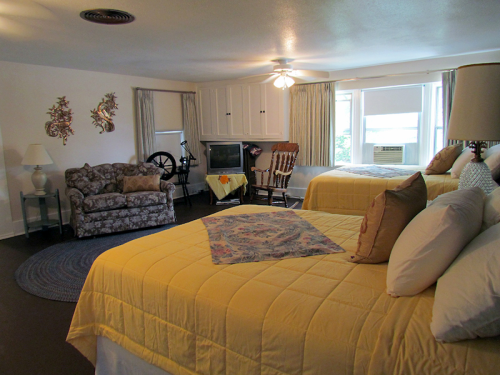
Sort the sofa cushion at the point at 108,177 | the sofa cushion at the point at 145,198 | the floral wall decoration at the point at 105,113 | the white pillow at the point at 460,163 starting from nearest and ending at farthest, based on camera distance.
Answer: the white pillow at the point at 460,163 < the sofa cushion at the point at 145,198 < the sofa cushion at the point at 108,177 < the floral wall decoration at the point at 105,113

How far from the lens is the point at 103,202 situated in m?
4.54

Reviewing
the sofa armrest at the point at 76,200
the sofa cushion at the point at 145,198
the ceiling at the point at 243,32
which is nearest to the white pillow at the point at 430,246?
the ceiling at the point at 243,32

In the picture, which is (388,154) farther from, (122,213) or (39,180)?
(39,180)

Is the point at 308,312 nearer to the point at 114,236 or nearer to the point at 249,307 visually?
the point at 249,307

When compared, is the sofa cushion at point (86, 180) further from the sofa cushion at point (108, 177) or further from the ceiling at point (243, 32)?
the ceiling at point (243, 32)

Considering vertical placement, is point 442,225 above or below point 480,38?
below

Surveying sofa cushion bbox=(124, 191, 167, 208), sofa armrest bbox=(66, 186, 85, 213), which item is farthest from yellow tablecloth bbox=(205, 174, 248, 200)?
sofa armrest bbox=(66, 186, 85, 213)

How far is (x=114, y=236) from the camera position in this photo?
4574 millimetres

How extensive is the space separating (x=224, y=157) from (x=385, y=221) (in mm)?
5174

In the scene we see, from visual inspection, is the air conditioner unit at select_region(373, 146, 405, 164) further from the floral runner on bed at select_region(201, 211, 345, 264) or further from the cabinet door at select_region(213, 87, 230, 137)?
the floral runner on bed at select_region(201, 211, 345, 264)

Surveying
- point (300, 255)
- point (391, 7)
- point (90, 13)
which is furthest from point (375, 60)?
point (300, 255)

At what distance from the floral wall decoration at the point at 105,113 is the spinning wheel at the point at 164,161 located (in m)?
0.86

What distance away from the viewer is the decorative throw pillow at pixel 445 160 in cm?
405

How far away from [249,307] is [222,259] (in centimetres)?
A: 42
